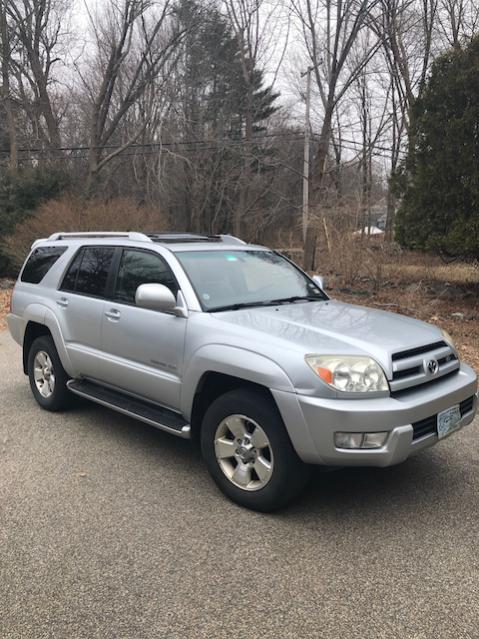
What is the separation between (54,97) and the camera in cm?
2777

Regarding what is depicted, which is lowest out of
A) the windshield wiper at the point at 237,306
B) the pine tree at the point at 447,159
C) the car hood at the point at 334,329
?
the car hood at the point at 334,329

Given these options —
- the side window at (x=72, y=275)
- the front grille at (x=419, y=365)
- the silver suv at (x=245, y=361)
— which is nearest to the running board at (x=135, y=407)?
the silver suv at (x=245, y=361)

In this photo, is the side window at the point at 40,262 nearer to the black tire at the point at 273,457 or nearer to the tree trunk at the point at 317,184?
the black tire at the point at 273,457

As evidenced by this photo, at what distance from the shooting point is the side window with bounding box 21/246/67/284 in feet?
18.1

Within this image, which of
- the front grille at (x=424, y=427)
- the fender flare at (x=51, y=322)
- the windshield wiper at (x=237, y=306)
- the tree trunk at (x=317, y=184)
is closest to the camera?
the front grille at (x=424, y=427)

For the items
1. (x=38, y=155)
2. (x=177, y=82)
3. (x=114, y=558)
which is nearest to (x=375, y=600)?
(x=114, y=558)

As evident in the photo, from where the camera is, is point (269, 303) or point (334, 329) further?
point (269, 303)

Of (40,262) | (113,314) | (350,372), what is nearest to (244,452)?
(350,372)

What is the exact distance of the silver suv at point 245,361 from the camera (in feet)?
10.1

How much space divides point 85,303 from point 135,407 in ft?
3.87

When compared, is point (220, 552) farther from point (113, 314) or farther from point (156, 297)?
point (113, 314)

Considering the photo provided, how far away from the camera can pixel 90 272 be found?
4.95 metres

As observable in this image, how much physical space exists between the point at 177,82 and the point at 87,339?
1029 inches

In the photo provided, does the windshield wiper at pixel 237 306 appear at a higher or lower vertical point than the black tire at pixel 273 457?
higher
